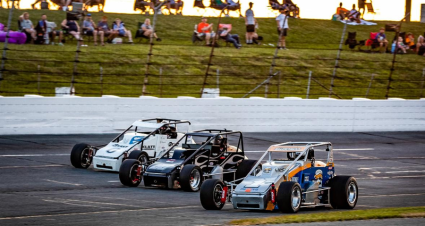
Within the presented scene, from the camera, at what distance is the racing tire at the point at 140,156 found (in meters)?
14.4

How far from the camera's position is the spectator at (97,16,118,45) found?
2247cm

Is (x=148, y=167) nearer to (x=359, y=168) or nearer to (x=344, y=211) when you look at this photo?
(x=344, y=211)

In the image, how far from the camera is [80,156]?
15148 millimetres

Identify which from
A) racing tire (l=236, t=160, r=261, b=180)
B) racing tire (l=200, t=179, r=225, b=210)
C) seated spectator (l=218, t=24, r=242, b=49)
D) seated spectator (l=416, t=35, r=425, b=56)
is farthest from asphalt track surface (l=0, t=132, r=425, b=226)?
seated spectator (l=416, t=35, r=425, b=56)

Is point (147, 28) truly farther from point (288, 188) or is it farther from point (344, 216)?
point (344, 216)

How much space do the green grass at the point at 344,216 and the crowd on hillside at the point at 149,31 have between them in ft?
39.0

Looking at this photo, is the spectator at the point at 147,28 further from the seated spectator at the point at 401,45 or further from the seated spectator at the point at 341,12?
the seated spectator at the point at 401,45

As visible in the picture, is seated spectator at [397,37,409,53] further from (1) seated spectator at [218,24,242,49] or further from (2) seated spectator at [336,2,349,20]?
(1) seated spectator at [218,24,242,49]

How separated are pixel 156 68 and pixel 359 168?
13440 millimetres

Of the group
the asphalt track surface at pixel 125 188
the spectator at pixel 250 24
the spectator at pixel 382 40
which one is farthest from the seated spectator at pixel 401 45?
the spectator at pixel 250 24

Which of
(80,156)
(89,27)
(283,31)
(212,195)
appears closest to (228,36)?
(283,31)

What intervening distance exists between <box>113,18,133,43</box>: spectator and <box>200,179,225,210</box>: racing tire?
12.1 m

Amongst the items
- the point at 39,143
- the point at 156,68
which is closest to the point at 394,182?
the point at 39,143

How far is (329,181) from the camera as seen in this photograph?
38.4 feet
